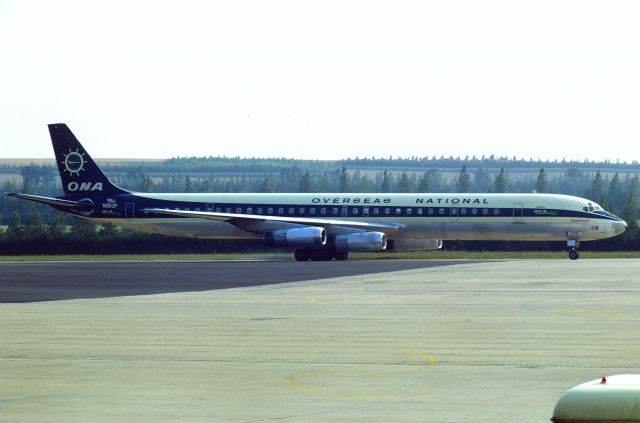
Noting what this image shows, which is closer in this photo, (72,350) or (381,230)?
(72,350)

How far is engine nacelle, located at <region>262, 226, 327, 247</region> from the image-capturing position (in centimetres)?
6300

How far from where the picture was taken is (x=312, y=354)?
2003 cm

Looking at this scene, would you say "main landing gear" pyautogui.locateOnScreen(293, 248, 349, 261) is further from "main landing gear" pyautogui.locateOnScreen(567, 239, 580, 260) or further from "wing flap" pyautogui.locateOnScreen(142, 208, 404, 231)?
"main landing gear" pyautogui.locateOnScreen(567, 239, 580, 260)

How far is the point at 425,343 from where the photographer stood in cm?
2169

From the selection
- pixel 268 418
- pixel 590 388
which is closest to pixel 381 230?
pixel 268 418

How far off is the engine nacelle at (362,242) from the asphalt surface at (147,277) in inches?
223

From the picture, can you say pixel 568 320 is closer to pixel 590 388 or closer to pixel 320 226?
pixel 590 388

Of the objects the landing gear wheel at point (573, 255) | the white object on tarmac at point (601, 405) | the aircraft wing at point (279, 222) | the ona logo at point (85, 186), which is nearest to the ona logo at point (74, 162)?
the ona logo at point (85, 186)

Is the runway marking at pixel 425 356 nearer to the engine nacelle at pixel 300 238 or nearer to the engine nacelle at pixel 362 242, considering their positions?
the engine nacelle at pixel 362 242

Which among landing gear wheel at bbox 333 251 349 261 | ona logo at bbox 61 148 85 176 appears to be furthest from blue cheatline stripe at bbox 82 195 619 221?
ona logo at bbox 61 148 85 176

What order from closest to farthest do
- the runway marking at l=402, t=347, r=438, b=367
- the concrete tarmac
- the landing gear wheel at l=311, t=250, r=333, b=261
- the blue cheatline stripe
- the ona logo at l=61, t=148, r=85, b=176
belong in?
the concrete tarmac
the runway marking at l=402, t=347, r=438, b=367
the blue cheatline stripe
the landing gear wheel at l=311, t=250, r=333, b=261
the ona logo at l=61, t=148, r=85, b=176

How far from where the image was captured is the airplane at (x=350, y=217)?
6331 centimetres

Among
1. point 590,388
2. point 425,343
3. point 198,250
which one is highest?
point 590,388

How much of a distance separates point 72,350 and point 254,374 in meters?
4.45
